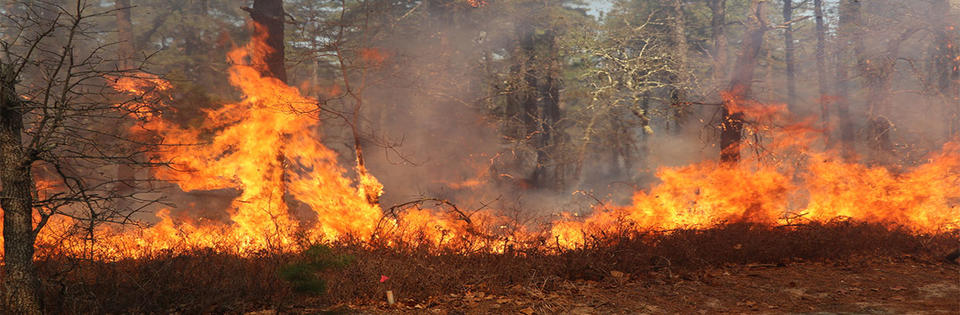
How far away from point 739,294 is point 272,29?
41.4 feet

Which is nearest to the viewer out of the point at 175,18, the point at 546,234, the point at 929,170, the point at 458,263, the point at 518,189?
the point at 458,263

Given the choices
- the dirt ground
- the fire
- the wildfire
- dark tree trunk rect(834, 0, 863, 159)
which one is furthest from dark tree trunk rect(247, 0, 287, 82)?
dark tree trunk rect(834, 0, 863, 159)

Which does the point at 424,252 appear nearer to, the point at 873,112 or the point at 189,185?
the point at 189,185

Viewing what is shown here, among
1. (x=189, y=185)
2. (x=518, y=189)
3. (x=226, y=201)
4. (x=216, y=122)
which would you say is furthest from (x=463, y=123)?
(x=189, y=185)

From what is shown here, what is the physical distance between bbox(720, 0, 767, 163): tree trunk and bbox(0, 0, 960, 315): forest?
52 millimetres

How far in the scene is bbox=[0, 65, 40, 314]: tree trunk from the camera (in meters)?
6.05

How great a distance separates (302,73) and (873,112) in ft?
78.1

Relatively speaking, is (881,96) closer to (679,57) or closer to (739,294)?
(679,57)

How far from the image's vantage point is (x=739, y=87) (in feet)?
47.4

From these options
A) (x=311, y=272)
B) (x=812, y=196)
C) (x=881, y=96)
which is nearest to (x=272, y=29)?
(x=311, y=272)

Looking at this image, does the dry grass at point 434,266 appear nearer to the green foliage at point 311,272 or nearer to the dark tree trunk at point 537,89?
the green foliage at point 311,272

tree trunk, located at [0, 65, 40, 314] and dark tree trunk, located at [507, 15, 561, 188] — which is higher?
dark tree trunk, located at [507, 15, 561, 188]

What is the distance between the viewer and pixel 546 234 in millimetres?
10969

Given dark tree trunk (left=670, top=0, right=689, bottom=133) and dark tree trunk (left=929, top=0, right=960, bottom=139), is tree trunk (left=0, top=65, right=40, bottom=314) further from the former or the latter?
dark tree trunk (left=929, top=0, right=960, bottom=139)
